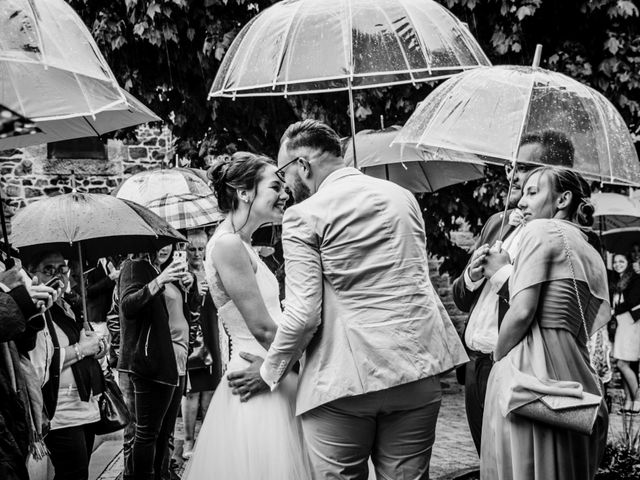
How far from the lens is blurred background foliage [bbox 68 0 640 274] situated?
10.1m

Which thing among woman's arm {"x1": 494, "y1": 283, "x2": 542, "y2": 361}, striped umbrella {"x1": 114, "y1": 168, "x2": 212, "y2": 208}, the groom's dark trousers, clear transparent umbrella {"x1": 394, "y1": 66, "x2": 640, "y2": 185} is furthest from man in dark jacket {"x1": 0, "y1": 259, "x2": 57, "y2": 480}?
striped umbrella {"x1": 114, "y1": 168, "x2": 212, "y2": 208}

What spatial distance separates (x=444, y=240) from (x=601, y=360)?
10.5 ft

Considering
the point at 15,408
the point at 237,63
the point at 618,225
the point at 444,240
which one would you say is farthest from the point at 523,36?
the point at 15,408

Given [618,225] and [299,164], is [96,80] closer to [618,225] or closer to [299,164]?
[299,164]

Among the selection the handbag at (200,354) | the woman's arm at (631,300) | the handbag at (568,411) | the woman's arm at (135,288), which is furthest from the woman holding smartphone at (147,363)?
the woman's arm at (631,300)

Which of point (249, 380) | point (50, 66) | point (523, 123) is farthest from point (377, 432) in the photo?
point (50, 66)

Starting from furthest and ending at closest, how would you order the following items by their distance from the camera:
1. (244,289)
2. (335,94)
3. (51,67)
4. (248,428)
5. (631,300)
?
(631,300), (335,94), (51,67), (248,428), (244,289)

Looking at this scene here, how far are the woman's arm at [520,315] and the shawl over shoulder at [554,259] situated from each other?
1.3 inches

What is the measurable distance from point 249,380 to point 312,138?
1.15 meters

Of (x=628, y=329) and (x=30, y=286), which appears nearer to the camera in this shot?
(x=30, y=286)

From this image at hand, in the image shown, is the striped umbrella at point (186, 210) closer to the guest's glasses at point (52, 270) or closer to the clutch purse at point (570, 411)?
the guest's glasses at point (52, 270)

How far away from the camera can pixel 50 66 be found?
13.6ft

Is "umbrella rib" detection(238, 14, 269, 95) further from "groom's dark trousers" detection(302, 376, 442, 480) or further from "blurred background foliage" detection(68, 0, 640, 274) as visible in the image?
"blurred background foliage" detection(68, 0, 640, 274)

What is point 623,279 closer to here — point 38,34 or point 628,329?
point 628,329
